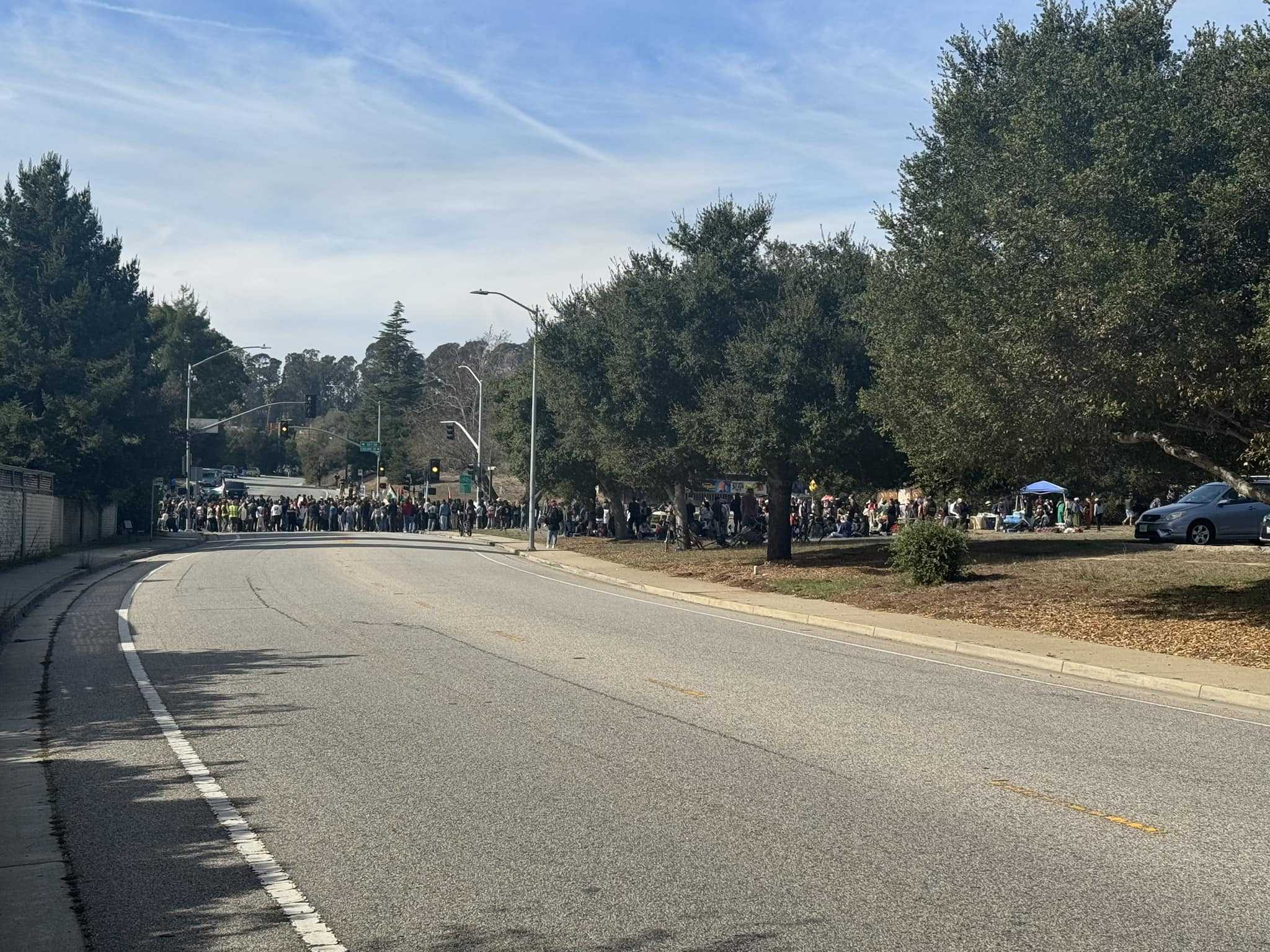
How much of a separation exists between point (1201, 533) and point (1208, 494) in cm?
133

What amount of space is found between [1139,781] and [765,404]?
21.5m

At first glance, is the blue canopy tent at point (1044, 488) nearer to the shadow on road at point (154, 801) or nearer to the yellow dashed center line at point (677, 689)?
the yellow dashed center line at point (677, 689)

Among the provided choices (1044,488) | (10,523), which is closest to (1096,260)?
(10,523)

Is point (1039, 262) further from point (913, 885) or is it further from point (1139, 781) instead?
point (913, 885)

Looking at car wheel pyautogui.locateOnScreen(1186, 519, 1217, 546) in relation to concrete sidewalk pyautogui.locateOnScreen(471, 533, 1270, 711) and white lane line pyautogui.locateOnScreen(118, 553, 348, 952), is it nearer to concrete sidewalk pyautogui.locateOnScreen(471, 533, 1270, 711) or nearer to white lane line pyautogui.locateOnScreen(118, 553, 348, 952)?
concrete sidewalk pyautogui.locateOnScreen(471, 533, 1270, 711)

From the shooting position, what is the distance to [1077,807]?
745cm

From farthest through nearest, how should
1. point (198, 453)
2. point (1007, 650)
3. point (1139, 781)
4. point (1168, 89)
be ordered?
point (198, 453) < point (1168, 89) < point (1007, 650) < point (1139, 781)

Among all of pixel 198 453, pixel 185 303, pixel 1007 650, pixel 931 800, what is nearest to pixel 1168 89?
pixel 1007 650

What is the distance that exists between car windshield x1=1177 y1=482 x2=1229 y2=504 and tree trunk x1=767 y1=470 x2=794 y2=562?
10234 mm

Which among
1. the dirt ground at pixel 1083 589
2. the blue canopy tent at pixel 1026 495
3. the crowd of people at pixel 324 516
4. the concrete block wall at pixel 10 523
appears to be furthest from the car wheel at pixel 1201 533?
the crowd of people at pixel 324 516

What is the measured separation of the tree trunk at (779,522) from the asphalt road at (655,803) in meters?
17.6

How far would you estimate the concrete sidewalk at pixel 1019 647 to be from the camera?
13.3m

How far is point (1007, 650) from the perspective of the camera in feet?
52.7

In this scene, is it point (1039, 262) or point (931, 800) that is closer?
point (931, 800)
